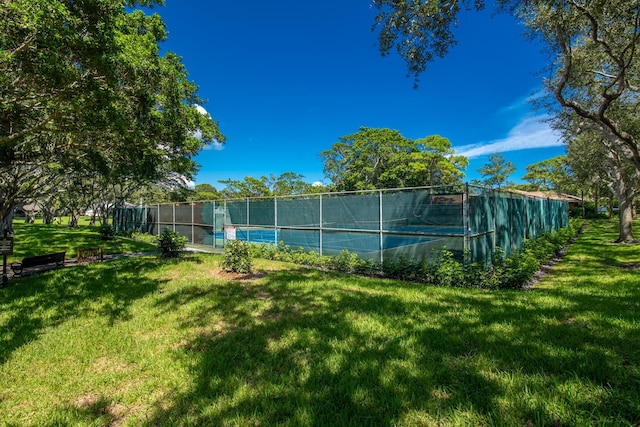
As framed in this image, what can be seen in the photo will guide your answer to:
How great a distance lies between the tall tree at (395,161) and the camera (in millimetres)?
30812

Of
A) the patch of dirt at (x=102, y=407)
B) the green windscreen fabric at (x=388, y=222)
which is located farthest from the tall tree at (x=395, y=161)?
the patch of dirt at (x=102, y=407)

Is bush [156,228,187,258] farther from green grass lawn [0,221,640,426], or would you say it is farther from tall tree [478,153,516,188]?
tall tree [478,153,516,188]

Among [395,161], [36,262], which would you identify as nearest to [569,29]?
[36,262]

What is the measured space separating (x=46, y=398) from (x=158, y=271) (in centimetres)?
495

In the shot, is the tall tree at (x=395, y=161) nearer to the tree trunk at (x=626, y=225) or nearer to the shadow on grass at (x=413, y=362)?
the tree trunk at (x=626, y=225)

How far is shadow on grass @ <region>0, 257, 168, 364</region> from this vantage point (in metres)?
3.98

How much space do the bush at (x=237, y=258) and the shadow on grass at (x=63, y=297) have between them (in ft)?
5.02

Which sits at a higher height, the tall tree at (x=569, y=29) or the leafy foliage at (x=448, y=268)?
the tall tree at (x=569, y=29)

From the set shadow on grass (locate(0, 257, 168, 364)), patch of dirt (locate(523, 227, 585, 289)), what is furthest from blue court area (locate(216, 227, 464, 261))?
shadow on grass (locate(0, 257, 168, 364))

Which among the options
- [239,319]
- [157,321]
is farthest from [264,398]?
[157,321]

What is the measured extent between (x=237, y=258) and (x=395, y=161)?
27156 mm

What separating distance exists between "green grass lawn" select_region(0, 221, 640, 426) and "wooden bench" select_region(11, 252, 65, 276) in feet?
8.67

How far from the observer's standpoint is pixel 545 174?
147 feet

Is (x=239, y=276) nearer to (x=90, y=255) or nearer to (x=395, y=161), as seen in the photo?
(x=90, y=255)
